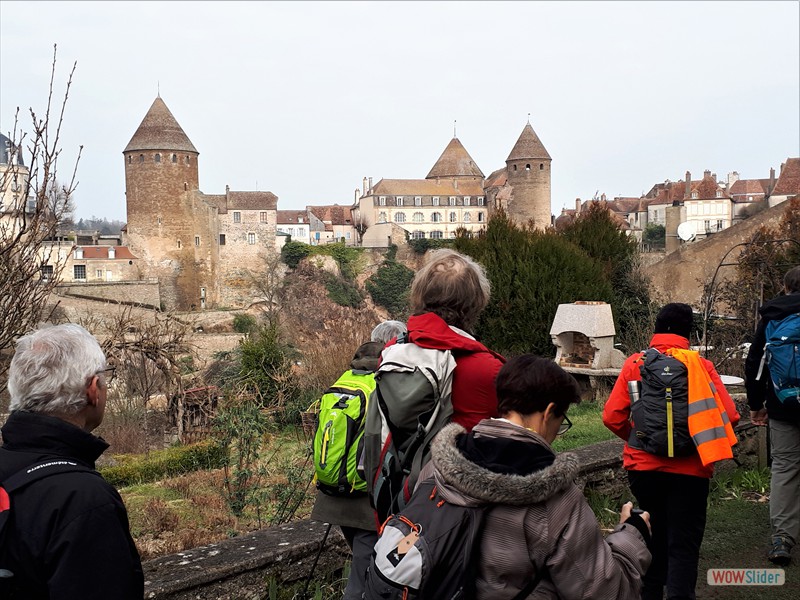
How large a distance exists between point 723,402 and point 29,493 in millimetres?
3115

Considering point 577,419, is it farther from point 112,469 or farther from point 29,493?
point 29,493

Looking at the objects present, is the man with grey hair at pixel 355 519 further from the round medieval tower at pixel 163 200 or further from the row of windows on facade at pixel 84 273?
the round medieval tower at pixel 163 200

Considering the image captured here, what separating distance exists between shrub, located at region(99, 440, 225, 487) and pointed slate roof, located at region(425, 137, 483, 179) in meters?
59.5

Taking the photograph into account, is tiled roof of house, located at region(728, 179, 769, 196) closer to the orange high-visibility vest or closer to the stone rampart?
the stone rampart

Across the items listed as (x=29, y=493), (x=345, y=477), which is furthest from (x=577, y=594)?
(x=29, y=493)

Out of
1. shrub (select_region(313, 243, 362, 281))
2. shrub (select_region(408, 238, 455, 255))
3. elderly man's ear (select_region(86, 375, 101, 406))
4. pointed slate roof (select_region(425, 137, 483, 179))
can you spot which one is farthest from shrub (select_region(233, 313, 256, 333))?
elderly man's ear (select_region(86, 375, 101, 406))

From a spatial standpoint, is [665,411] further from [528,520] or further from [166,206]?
[166,206]

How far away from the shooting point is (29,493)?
1980 mm

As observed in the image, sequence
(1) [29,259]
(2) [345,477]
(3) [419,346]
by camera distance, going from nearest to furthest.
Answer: (3) [419,346], (2) [345,477], (1) [29,259]

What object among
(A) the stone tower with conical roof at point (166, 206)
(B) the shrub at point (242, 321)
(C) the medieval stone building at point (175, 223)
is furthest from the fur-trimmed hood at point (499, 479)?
(A) the stone tower with conical roof at point (166, 206)

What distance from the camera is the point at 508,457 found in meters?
2.08

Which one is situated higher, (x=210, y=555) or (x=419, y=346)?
(x=419, y=346)

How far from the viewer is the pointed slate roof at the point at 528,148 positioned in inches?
2186

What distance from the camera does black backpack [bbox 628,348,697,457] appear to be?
362cm
